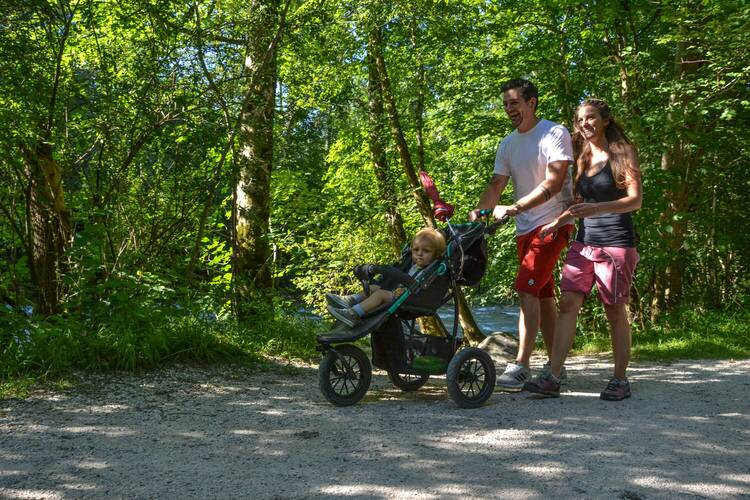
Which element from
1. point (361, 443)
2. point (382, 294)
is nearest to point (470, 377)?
point (382, 294)

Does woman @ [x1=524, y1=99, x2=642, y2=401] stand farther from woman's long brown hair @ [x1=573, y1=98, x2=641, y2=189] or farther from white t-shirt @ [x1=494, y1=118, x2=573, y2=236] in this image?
white t-shirt @ [x1=494, y1=118, x2=573, y2=236]

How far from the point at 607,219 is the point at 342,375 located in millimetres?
2212

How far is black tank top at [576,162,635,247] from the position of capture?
198 inches

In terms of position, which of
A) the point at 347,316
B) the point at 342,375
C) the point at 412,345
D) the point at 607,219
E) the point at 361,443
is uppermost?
the point at 607,219

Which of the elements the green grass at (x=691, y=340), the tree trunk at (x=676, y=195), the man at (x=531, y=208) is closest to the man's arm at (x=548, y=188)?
the man at (x=531, y=208)

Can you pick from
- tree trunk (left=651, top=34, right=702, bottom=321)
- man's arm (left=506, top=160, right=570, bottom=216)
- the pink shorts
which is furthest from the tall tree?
tree trunk (left=651, top=34, right=702, bottom=321)

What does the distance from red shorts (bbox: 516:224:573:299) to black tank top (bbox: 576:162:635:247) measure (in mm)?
219

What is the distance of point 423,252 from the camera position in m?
5.12

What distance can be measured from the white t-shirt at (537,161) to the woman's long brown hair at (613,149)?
0.16m

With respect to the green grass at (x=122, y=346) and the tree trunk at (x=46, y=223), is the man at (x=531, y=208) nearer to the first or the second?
the green grass at (x=122, y=346)

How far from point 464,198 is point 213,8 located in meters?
9.02

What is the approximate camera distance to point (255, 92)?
708 cm

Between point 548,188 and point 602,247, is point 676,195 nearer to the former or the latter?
point 602,247

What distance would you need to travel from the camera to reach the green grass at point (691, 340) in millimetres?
7621
